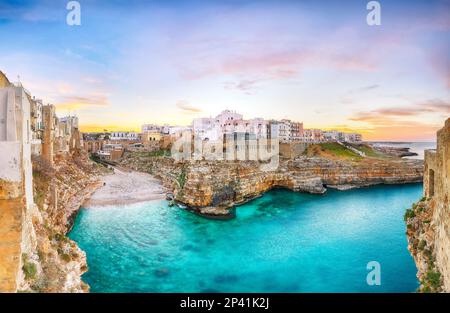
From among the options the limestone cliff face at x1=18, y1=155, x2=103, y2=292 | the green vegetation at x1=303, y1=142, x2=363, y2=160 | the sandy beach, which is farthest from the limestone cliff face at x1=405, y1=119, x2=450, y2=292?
the green vegetation at x1=303, y1=142, x2=363, y2=160

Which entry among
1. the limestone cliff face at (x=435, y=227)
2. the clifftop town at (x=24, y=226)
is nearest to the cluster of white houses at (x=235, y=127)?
the clifftop town at (x=24, y=226)

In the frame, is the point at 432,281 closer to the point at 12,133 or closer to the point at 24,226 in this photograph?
the point at 24,226

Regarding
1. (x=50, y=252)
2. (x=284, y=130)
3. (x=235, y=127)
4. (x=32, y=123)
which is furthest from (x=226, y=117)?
(x=50, y=252)

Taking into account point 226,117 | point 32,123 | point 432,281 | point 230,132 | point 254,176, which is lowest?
point 432,281
